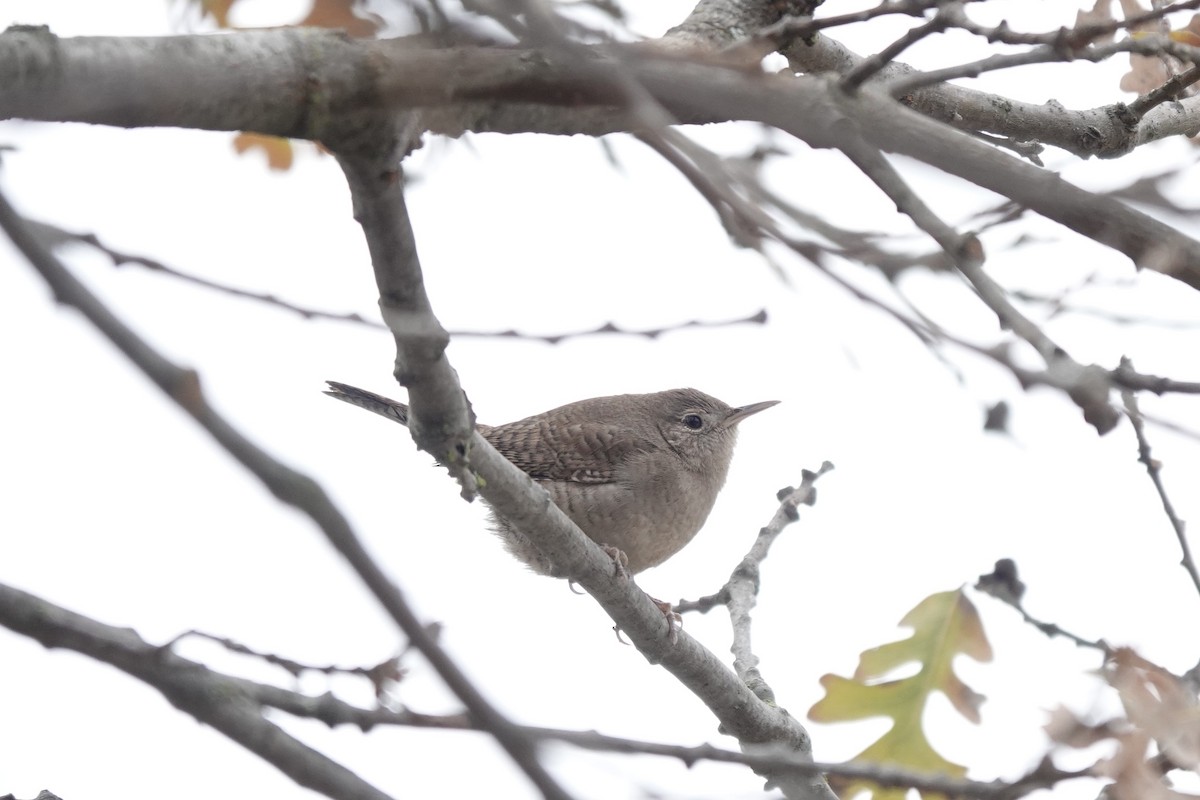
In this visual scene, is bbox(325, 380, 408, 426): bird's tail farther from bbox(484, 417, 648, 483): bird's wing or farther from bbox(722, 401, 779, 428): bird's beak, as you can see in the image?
bbox(722, 401, 779, 428): bird's beak

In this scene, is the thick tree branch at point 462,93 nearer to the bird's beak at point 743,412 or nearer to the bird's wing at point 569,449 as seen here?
the bird's wing at point 569,449

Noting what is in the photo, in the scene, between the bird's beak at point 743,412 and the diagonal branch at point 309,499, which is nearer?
the diagonal branch at point 309,499

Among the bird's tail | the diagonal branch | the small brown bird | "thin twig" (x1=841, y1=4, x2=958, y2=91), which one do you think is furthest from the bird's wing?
the diagonal branch

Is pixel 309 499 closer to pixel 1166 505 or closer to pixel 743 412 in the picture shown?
pixel 1166 505

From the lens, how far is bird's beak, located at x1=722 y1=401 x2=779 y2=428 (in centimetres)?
684

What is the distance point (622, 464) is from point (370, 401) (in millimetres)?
1249

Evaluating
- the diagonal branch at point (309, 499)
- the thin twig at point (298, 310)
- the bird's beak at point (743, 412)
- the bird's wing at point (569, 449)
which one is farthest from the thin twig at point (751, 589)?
the diagonal branch at point (309, 499)

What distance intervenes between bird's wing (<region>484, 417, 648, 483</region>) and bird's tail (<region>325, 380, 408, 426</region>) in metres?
0.49

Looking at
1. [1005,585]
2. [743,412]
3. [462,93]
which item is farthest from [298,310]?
[743,412]

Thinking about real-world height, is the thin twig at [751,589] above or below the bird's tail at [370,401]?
below

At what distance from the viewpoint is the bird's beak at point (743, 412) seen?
22.4 feet

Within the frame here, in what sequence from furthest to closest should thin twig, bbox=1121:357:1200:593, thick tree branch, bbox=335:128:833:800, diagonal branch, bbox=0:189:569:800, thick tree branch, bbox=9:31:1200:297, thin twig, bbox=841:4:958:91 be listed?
1. thin twig, bbox=1121:357:1200:593
2. thick tree branch, bbox=335:128:833:800
3. thin twig, bbox=841:4:958:91
4. thick tree branch, bbox=9:31:1200:297
5. diagonal branch, bbox=0:189:569:800

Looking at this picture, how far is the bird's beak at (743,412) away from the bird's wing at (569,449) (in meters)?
0.83

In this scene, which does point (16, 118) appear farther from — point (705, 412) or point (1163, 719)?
point (705, 412)
